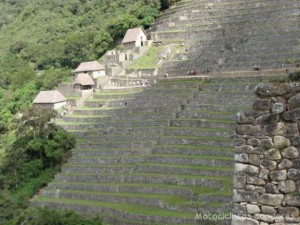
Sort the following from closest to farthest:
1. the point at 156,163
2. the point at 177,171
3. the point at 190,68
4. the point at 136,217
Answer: the point at 136,217, the point at 177,171, the point at 156,163, the point at 190,68

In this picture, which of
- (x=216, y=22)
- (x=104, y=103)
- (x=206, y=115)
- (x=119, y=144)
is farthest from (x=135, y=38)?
(x=206, y=115)

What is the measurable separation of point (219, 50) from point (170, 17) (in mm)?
11493

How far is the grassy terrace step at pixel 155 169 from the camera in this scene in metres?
21.2

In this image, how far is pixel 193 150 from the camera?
76.4 feet

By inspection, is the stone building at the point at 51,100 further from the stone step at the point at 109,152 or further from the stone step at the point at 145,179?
the stone step at the point at 145,179

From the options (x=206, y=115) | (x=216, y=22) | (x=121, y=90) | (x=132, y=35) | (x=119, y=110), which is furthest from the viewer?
(x=132, y=35)

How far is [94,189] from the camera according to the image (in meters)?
24.7

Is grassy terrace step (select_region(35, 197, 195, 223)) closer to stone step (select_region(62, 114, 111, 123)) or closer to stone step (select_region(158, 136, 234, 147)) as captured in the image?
stone step (select_region(158, 136, 234, 147))

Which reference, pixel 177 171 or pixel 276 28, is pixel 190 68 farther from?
pixel 177 171

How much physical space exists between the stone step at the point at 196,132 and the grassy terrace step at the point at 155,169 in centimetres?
223

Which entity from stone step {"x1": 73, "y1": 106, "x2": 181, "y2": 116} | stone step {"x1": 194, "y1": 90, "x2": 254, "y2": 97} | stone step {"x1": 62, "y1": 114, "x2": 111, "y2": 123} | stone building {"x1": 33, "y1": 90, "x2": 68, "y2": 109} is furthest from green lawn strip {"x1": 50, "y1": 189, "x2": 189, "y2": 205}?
stone building {"x1": 33, "y1": 90, "x2": 68, "y2": 109}

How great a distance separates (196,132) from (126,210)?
234 inches

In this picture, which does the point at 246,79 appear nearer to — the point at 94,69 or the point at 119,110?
the point at 119,110

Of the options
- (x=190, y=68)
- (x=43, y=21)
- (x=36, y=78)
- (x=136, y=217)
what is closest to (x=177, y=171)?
(x=136, y=217)
